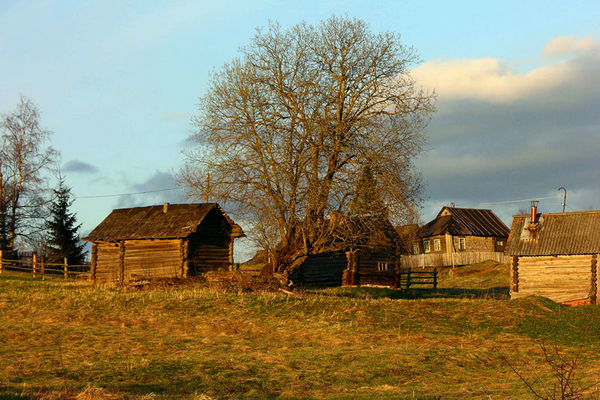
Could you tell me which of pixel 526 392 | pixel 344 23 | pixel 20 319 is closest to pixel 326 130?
pixel 344 23

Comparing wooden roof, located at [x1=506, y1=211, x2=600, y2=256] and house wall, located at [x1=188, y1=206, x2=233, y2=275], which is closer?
wooden roof, located at [x1=506, y1=211, x2=600, y2=256]

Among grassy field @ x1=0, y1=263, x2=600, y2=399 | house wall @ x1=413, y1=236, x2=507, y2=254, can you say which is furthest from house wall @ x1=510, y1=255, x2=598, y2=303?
house wall @ x1=413, y1=236, x2=507, y2=254

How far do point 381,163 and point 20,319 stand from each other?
56.3ft

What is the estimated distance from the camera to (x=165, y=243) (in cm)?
3841

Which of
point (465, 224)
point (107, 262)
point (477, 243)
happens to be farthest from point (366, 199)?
point (477, 243)

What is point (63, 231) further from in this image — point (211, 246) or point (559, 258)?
point (559, 258)

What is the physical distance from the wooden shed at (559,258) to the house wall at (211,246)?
1639 cm

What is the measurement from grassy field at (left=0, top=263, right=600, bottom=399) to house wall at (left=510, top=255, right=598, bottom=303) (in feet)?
18.3

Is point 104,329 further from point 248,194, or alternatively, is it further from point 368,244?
point 368,244

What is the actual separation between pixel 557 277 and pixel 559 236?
218 centimetres

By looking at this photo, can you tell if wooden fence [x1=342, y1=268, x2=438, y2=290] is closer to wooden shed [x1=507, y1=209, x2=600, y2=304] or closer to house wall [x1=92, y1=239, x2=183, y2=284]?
wooden shed [x1=507, y1=209, x2=600, y2=304]

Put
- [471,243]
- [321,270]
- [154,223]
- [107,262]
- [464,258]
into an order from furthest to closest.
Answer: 1. [471,243]
2. [464,258]
3. [107,262]
4. [321,270]
5. [154,223]

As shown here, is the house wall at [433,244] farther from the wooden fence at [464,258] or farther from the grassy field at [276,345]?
the grassy field at [276,345]

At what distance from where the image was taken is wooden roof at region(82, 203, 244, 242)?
3794cm
